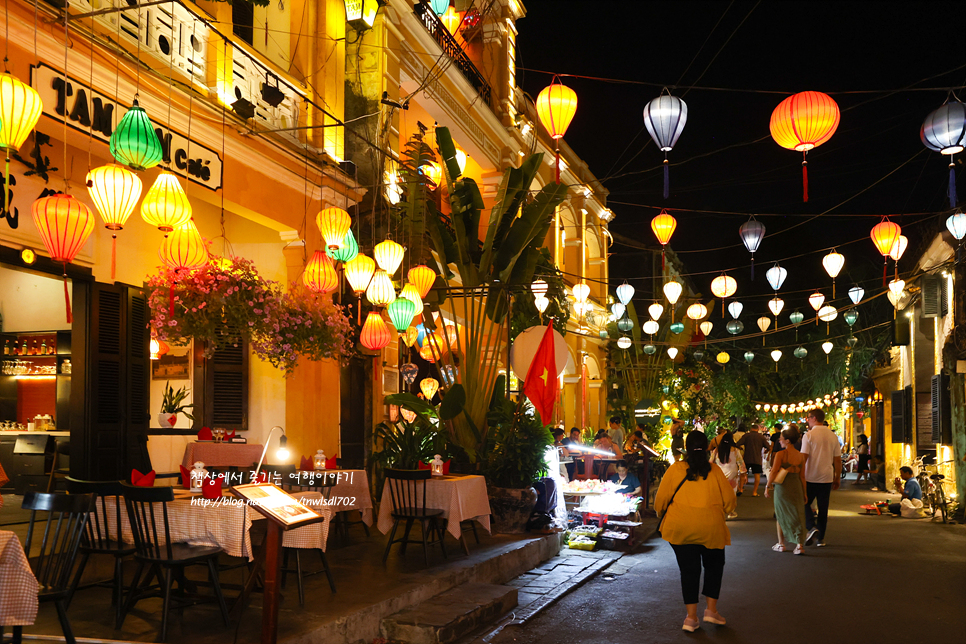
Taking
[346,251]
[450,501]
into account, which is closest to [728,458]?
[450,501]

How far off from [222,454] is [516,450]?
392cm

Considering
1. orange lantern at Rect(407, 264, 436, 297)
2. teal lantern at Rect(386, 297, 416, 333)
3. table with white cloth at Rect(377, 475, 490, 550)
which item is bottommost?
table with white cloth at Rect(377, 475, 490, 550)

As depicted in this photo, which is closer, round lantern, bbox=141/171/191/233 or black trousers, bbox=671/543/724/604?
black trousers, bbox=671/543/724/604

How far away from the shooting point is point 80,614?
6.08m

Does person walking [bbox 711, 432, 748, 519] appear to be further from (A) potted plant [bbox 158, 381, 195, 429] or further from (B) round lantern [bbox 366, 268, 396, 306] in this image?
(A) potted plant [bbox 158, 381, 195, 429]

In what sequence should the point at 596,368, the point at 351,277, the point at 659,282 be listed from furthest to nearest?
1. the point at 659,282
2. the point at 596,368
3. the point at 351,277

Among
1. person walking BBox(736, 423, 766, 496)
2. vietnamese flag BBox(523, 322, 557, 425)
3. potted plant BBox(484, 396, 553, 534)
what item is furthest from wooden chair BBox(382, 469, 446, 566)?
person walking BBox(736, 423, 766, 496)

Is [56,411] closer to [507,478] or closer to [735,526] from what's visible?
[507,478]

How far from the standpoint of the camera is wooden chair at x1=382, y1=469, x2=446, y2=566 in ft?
27.8

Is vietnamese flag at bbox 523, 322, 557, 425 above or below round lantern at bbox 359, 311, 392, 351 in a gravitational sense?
below

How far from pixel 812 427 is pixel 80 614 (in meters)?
9.72

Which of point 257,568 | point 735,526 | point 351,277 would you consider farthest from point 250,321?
point 735,526

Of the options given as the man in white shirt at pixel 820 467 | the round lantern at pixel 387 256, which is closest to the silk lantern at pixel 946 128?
the man in white shirt at pixel 820 467

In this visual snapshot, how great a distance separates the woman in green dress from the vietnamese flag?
3.19 m
